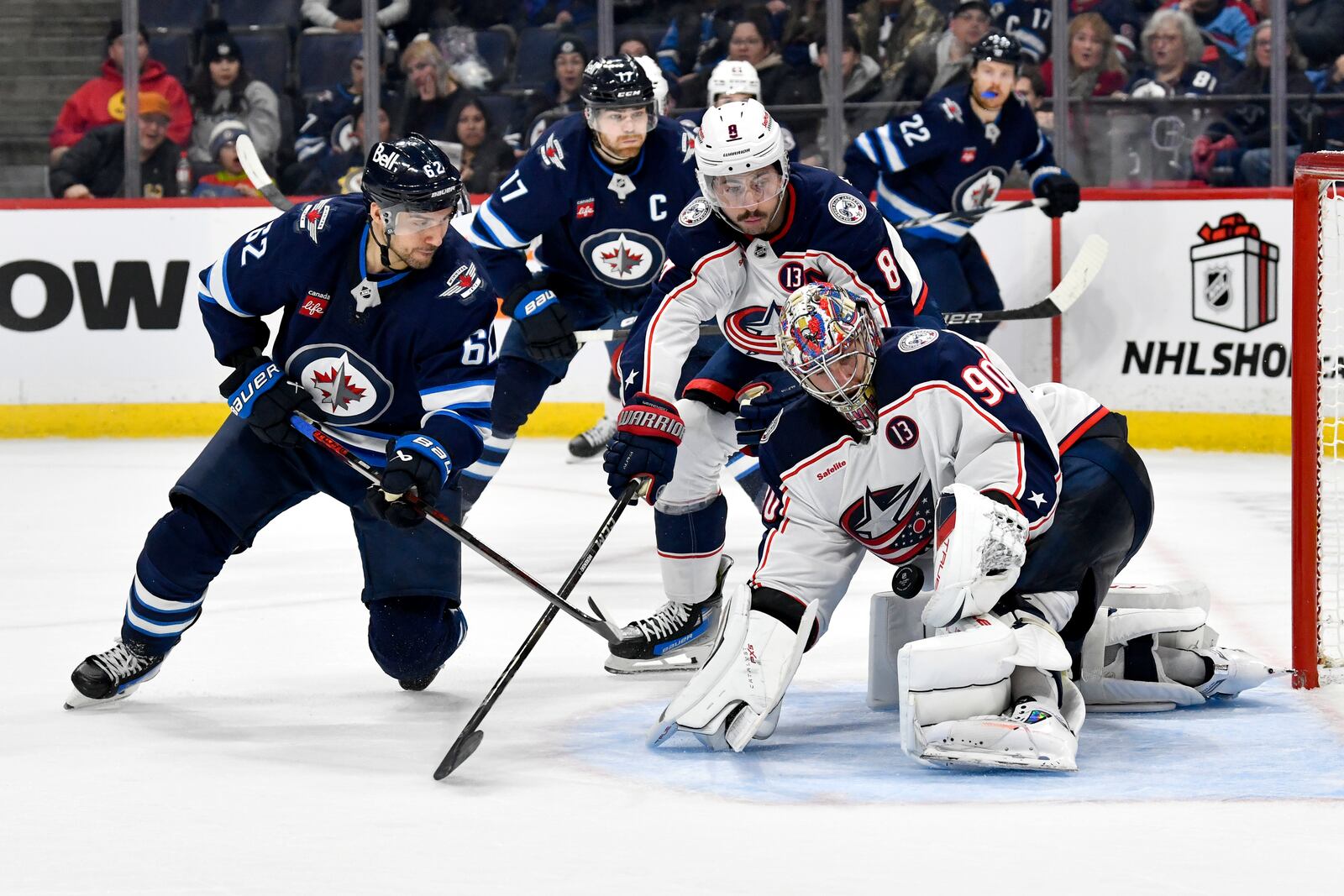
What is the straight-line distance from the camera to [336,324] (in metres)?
3.45

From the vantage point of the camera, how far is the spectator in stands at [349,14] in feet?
24.1

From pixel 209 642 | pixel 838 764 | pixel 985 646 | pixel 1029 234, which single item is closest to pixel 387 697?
pixel 209 642

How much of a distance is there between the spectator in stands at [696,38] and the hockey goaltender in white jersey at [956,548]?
4201mm

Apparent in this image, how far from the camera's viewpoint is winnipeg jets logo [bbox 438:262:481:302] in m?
3.39

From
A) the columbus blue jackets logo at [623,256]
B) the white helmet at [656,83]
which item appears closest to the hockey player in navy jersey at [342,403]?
the white helmet at [656,83]

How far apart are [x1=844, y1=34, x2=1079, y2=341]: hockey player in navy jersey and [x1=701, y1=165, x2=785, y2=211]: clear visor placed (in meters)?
3.08

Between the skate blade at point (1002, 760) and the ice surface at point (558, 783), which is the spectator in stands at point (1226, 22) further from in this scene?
the skate blade at point (1002, 760)

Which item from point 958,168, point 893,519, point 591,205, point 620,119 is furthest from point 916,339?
point 958,168

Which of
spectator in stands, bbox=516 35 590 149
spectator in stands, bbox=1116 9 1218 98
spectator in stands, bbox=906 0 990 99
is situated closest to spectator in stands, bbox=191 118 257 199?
spectator in stands, bbox=516 35 590 149

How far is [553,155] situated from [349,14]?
9.41 ft

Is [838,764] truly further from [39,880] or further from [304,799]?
[39,880]

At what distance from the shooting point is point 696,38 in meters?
7.36

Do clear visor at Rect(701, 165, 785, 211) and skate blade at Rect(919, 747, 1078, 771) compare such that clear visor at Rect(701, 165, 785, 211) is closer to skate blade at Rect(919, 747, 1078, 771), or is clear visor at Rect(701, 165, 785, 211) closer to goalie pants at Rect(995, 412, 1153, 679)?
goalie pants at Rect(995, 412, 1153, 679)

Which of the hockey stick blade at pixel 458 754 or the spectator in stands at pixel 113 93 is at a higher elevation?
the spectator in stands at pixel 113 93
